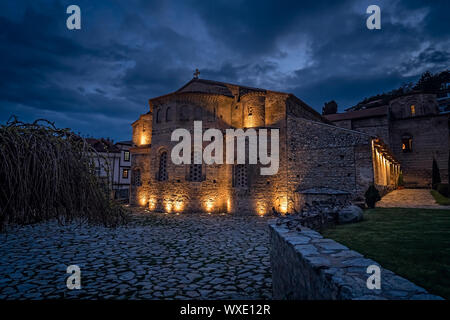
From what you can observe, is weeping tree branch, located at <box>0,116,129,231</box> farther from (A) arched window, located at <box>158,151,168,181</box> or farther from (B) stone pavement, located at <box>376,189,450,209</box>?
(A) arched window, located at <box>158,151,168,181</box>

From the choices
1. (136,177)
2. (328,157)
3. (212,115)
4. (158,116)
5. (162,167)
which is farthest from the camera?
(136,177)

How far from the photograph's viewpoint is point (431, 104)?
28062 millimetres

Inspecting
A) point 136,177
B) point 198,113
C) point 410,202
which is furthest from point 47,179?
point 136,177

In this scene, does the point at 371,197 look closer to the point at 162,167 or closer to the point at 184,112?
the point at 184,112

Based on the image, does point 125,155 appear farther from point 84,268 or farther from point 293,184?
point 84,268

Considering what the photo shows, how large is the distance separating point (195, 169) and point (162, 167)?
3.17 meters

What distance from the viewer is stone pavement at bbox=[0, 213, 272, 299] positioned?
4117 millimetres

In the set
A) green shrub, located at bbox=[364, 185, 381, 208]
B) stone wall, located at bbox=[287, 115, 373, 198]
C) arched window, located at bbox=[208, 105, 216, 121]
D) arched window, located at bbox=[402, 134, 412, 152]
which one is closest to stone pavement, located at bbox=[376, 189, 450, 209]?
green shrub, located at bbox=[364, 185, 381, 208]

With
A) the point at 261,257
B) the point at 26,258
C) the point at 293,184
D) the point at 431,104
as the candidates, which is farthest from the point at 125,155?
the point at 431,104

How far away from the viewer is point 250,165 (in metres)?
15.9

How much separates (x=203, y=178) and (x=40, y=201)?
1442cm

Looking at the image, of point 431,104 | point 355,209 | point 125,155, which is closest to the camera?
point 355,209

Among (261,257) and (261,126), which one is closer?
(261,257)

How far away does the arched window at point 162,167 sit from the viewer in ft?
62.0
